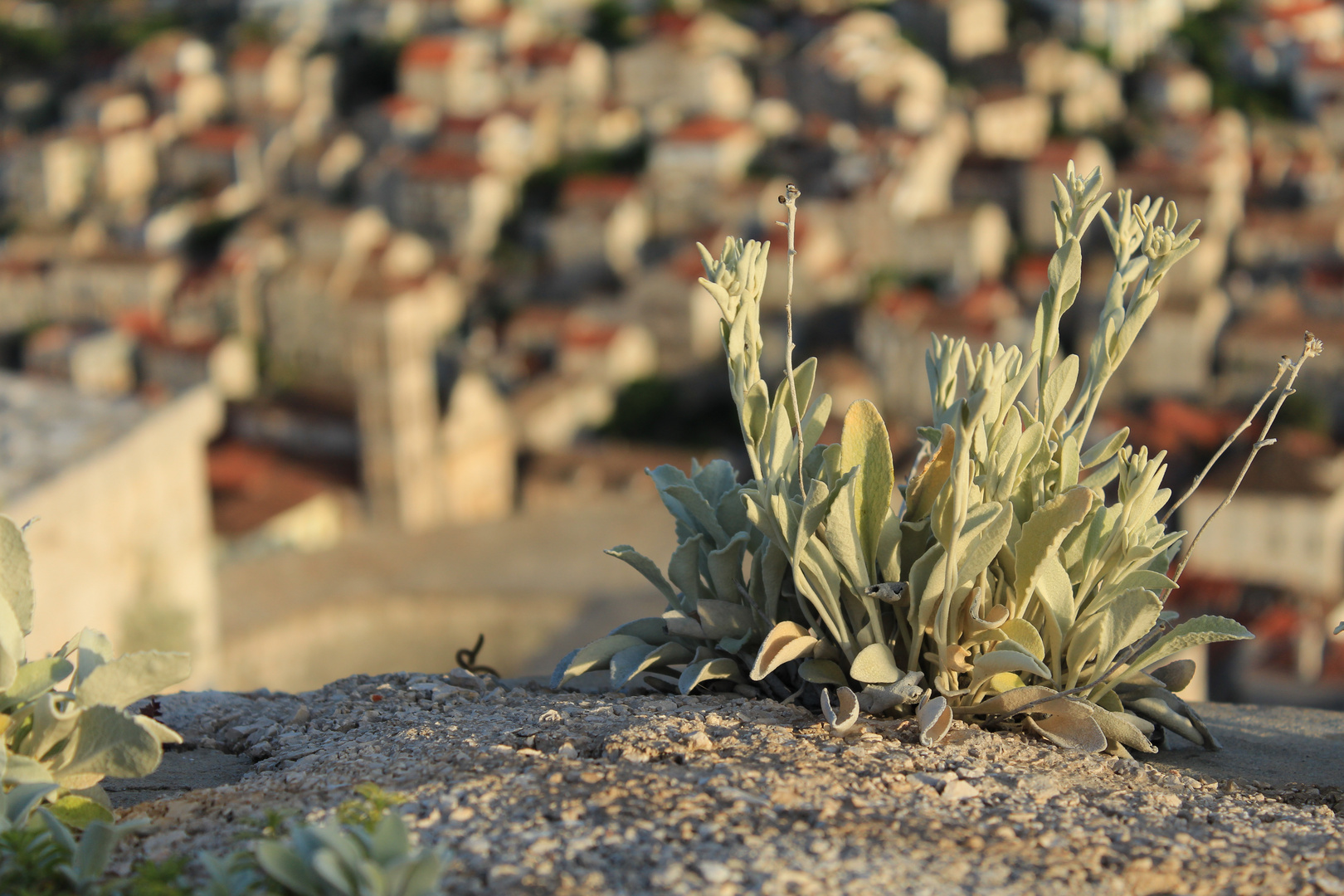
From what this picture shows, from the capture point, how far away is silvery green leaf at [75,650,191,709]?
2.16 metres

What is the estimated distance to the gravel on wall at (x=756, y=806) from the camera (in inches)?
75.5

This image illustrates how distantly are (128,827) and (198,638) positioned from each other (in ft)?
17.1

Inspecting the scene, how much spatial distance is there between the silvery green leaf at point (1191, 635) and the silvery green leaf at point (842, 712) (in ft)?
1.66

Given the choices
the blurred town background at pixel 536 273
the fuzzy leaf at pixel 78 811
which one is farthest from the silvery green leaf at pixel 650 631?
the blurred town background at pixel 536 273

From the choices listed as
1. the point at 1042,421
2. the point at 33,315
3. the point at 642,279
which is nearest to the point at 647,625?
the point at 1042,421

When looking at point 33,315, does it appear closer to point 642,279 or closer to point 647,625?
point 642,279

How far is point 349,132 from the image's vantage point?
4409cm

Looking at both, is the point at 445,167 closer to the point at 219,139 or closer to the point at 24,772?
the point at 219,139

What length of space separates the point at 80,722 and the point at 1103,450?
1.71 metres

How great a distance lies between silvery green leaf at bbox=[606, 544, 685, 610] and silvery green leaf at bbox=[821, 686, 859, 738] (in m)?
0.42

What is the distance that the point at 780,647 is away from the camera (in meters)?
2.53

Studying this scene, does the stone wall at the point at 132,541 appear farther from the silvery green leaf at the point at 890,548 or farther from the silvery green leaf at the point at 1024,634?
the silvery green leaf at the point at 1024,634

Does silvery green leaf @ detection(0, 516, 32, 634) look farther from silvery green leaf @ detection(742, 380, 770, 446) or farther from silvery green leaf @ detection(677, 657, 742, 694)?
silvery green leaf @ detection(742, 380, 770, 446)

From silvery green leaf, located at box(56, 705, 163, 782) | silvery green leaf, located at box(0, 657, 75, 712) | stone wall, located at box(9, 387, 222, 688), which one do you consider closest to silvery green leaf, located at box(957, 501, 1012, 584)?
silvery green leaf, located at box(56, 705, 163, 782)
